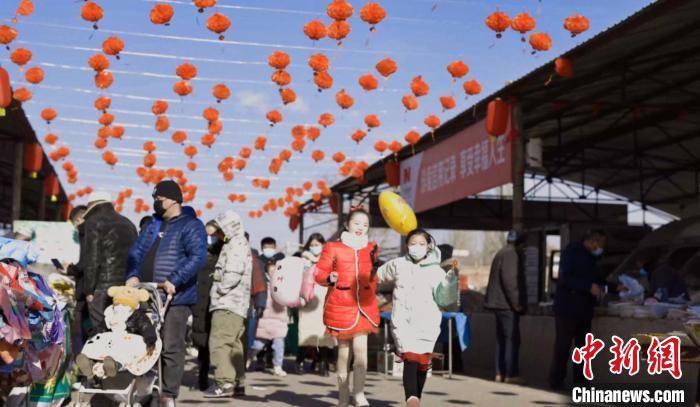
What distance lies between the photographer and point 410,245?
8.52 meters

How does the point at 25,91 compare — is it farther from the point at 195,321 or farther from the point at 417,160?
the point at 195,321

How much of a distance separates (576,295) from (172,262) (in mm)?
4706

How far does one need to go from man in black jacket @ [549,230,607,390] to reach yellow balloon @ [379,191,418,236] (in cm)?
194

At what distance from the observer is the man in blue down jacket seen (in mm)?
8078

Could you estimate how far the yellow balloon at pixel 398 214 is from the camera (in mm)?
10023

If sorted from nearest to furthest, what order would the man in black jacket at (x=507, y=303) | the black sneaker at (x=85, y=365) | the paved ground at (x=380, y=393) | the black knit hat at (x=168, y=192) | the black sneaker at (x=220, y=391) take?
1. the black sneaker at (x=85, y=365)
2. the black knit hat at (x=168, y=192)
3. the paved ground at (x=380, y=393)
4. the black sneaker at (x=220, y=391)
5. the man in black jacket at (x=507, y=303)

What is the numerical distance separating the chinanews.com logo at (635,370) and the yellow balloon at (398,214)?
1.93 meters

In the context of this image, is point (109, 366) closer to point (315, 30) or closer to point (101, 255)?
point (101, 255)

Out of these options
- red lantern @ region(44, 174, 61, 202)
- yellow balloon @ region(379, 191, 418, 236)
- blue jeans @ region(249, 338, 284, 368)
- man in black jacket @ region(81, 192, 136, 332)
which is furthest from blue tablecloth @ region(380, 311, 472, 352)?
red lantern @ region(44, 174, 61, 202)

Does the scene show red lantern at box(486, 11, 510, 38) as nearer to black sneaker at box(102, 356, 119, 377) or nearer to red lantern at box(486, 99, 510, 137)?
red lantern at box(486, 99, 510, 137)

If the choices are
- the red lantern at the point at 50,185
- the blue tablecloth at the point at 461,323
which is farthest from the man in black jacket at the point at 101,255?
the red lantern at the point at 50,185

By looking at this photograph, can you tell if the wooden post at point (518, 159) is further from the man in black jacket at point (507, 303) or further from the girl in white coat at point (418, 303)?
the girl in white coat at point (418, 303)

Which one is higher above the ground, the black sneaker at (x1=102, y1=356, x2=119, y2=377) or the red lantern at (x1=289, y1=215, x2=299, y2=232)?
the red lantern at (x1=289, y1=215, x2=299, y2=232)

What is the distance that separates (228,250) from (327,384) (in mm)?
2556
